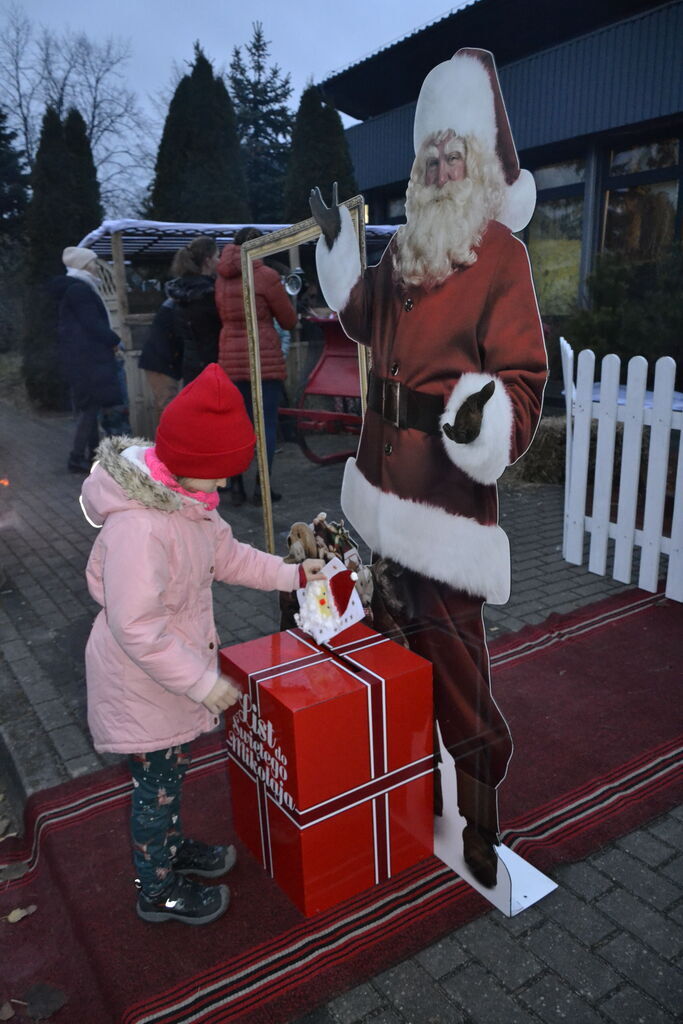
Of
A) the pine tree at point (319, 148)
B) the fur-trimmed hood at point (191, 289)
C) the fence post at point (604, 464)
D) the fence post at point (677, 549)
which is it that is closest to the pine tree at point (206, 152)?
the pine tree at point (319, 148)

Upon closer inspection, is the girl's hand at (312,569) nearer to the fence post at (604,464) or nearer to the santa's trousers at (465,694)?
the santa's trousers at (465,694)

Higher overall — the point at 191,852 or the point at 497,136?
the point at 497,136

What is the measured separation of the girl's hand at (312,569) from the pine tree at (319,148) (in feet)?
26.5

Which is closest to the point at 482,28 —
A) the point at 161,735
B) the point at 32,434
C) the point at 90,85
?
the point at 161,735

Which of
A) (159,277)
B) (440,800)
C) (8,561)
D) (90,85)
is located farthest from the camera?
(90,85)

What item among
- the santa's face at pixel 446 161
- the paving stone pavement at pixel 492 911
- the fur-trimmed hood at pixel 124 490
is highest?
the santa's face at pixel 446 161

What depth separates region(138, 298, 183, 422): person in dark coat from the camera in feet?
24.1

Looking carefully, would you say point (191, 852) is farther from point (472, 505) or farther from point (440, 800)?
point (472, 505)

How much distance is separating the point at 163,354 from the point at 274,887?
5899 mm

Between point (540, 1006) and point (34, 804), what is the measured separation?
1.94 m

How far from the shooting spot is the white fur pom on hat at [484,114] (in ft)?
6.78

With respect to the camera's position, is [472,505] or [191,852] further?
[191,852]

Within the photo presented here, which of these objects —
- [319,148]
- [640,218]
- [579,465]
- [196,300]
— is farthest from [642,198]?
[579,465]

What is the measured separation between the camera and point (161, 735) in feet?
7.32
